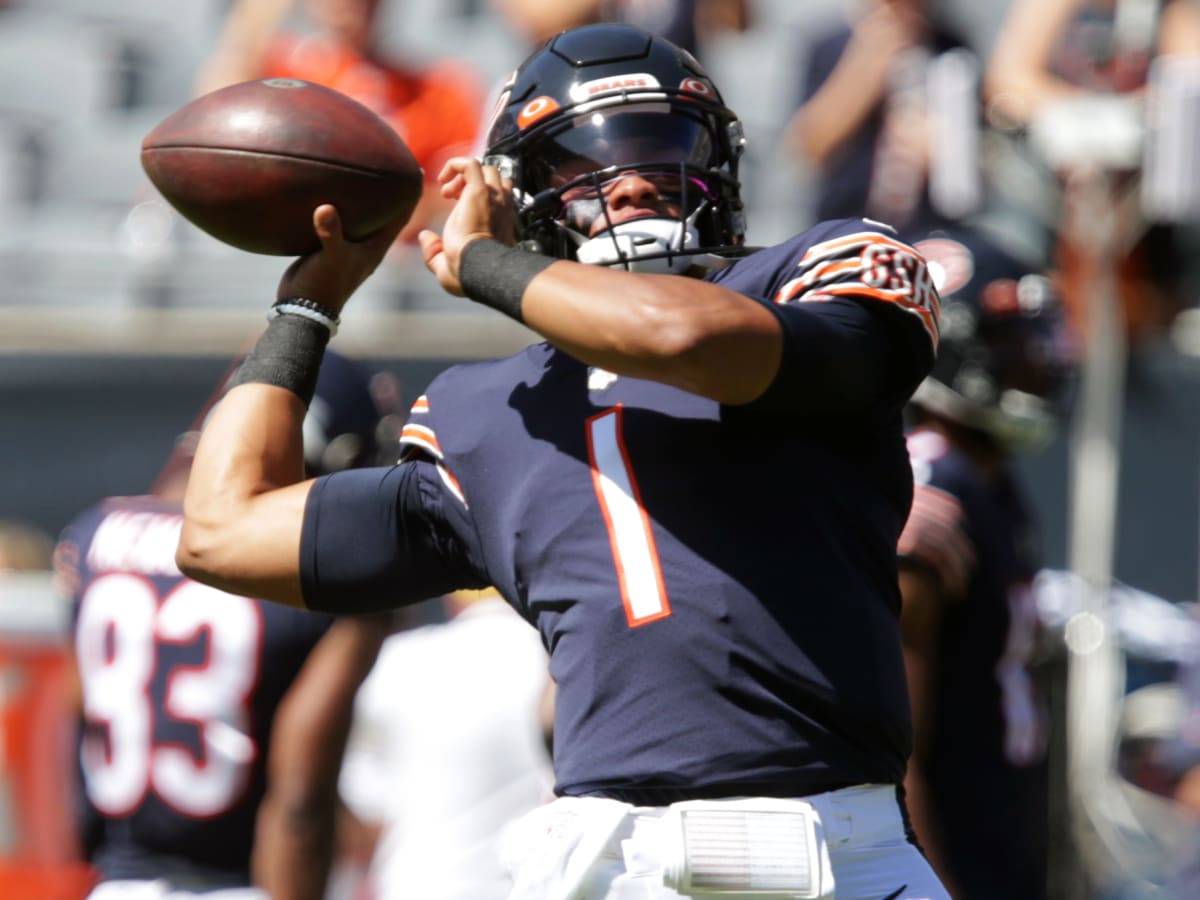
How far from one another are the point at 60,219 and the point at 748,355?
7.27 m

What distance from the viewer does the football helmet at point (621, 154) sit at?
2570 millimetres

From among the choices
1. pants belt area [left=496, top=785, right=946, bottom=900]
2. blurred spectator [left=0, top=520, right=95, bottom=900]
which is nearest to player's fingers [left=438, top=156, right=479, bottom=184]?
pants belt area [left=496, top=785, right=946, bottom=900]

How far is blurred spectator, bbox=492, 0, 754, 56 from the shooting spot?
21.8 ft

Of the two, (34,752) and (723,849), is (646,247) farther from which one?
(34,752)

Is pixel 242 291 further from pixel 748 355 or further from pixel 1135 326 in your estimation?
pixel 748 355

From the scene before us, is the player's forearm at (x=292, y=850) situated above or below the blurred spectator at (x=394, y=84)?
below

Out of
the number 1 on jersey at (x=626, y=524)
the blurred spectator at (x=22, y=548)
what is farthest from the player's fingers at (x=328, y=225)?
the blurred spectator at (x=22, y=548)

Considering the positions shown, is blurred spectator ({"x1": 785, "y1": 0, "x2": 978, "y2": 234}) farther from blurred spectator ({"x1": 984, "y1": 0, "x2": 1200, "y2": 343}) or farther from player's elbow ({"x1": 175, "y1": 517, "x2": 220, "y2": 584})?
player's elbow ({"x1": 175, "y1": 517, "x2": 220, "y2": 584})

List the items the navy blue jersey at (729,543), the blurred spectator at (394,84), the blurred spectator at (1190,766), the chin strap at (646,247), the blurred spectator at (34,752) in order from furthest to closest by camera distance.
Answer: the blurred spectator at (394,84) < the blurred spectator at (34,752) < the blurred spectator at (1190,766) < the chin strap at (646,247) < the navy blue jersey at (729,543)

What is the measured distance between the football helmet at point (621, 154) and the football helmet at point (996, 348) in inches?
76.2

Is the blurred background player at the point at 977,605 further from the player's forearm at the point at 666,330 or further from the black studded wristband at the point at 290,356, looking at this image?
the player's forearm at the point at 666,330

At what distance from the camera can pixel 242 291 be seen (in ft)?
26.1

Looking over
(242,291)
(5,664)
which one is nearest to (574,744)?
(5,664)

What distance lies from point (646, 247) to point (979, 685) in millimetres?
1999
